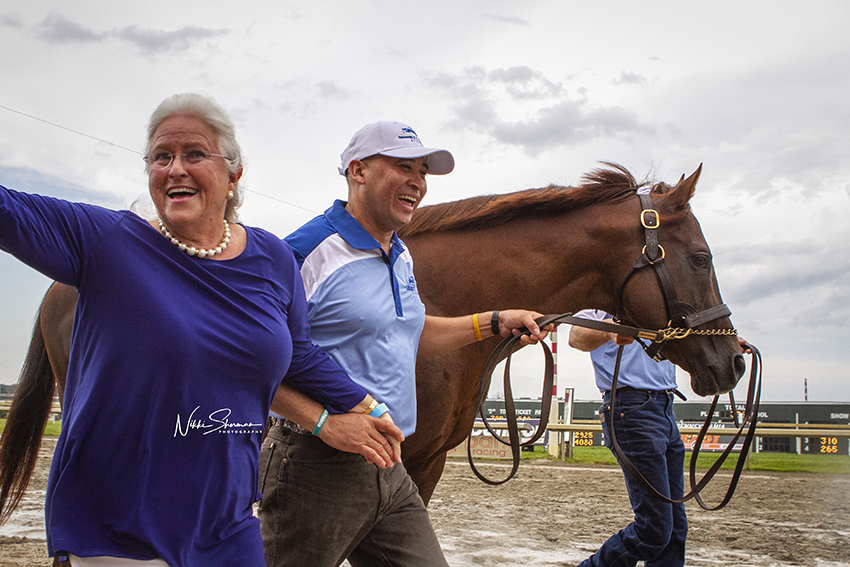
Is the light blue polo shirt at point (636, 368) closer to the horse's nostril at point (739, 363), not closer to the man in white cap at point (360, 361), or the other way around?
the horse's nostril at point (739, 363)

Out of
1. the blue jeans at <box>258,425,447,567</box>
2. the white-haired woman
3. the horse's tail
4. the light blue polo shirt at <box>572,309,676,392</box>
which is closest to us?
the white-haired woman

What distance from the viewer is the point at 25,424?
3.73m

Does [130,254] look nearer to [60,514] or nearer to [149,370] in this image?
[149,370]

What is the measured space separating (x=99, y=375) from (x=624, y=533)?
3.32 m

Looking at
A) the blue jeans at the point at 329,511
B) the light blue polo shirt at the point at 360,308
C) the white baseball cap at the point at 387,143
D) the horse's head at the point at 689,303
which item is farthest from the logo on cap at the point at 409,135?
the horse's head at the point at 689,303

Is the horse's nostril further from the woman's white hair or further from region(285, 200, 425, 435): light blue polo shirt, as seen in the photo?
the woman's white hair

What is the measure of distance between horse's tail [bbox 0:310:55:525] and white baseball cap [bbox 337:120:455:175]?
2.57 meters

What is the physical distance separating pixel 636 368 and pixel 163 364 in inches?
134

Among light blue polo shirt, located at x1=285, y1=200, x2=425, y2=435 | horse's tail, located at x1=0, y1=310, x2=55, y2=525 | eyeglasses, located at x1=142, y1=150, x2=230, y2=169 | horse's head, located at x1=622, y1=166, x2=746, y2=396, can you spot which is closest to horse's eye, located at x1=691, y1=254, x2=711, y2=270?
horse's head, located at x1=622, y1=166, x2=746, y2=396

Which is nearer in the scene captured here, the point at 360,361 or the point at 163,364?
the point at 163,364

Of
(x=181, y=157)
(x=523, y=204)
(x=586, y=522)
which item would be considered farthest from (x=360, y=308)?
(x=586, y=522)

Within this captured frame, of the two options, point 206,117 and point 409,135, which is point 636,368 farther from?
point 206,117

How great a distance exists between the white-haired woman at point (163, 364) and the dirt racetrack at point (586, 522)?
4.01 meters

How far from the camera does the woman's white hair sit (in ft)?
5.40
